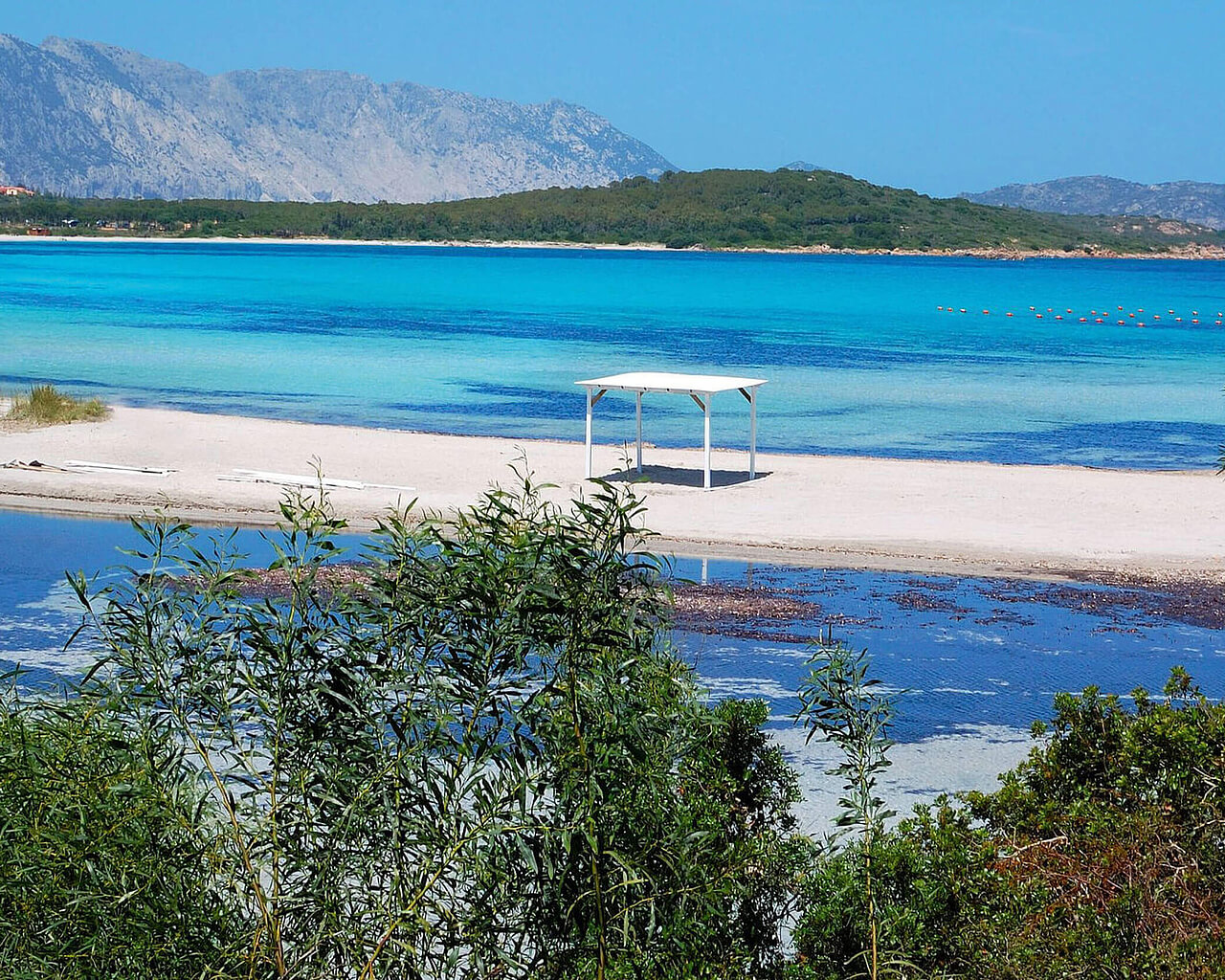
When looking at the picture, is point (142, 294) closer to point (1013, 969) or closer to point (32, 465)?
point (32, 465)

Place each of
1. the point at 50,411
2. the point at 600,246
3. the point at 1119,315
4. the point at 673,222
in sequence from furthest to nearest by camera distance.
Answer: the point at 673,222
the point at 600,246
the point at 1119,315
the point at 50,411

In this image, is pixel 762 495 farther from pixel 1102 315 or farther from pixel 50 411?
pixel 1102 315

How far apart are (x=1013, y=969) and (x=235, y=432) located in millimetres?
22671

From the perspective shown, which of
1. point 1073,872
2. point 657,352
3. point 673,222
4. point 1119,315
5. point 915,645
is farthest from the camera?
point 673,222

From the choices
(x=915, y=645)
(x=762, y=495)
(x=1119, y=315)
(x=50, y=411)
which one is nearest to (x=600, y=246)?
(x=1119, y=315)

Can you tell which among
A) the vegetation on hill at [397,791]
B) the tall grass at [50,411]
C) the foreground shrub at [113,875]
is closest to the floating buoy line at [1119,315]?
the tall grass at [50,411]

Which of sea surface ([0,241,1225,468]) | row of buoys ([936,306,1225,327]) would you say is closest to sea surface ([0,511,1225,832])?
sea surface ([0,241,1225,468])

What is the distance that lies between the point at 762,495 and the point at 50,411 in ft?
44.1

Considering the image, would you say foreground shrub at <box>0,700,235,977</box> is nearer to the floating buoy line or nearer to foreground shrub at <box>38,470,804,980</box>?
foreground shrub at <box>38,470,804,980</box>

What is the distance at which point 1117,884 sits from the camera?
5.62 m

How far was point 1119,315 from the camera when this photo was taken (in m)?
73.1

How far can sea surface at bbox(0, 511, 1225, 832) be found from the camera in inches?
419

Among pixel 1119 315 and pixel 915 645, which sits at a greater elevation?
pixel 1119 315

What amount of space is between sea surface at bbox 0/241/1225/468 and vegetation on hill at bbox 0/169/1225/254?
71.6 m
